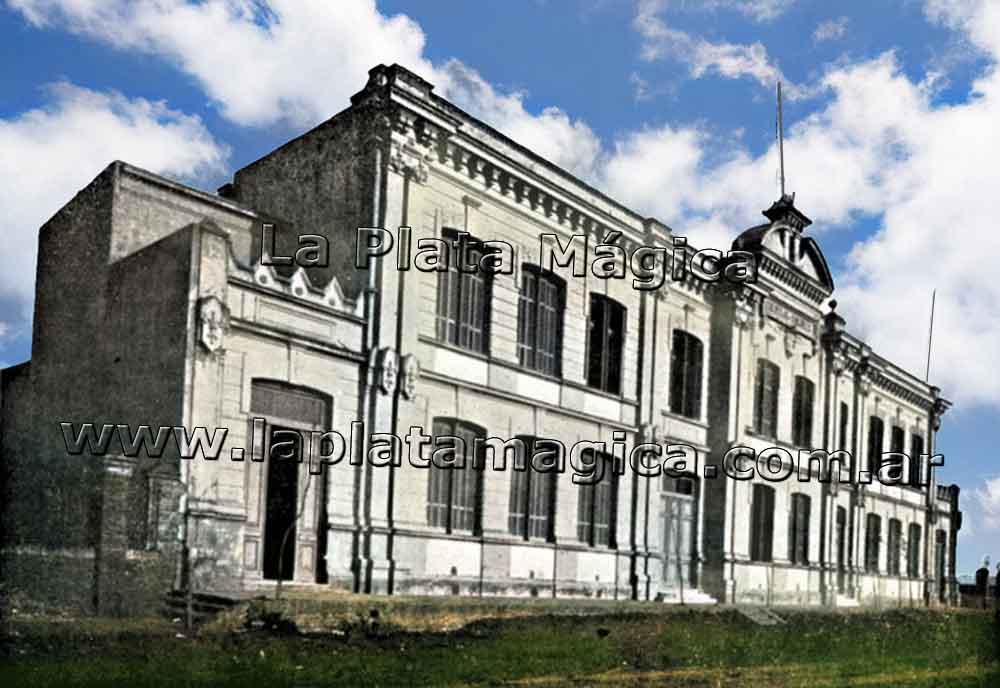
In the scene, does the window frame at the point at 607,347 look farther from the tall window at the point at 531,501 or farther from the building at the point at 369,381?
the tall window at the point at 531,501

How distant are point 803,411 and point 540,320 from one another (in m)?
13.8

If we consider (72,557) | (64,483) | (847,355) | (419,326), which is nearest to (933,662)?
(419,326)

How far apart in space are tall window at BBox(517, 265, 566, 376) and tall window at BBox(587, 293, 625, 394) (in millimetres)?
1211

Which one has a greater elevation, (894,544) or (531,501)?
(531,501)

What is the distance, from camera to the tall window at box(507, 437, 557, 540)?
70.6 feet

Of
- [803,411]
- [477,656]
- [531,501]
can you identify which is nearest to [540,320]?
[531,501]

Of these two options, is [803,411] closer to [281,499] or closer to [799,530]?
[799,530]

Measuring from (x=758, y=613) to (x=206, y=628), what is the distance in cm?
1384

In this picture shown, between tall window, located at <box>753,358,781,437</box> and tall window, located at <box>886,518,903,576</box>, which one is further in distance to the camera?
tall window, located at <box>886,518,903,576</box>

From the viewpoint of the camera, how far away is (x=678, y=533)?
26766mm

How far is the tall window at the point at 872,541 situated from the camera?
37.9 meters

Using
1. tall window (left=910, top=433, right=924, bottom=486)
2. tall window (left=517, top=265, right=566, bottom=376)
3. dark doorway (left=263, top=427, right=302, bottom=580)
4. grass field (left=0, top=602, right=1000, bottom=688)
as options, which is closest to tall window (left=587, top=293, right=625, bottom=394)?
tall window (left=517, top=265, right=566, bottom=376)

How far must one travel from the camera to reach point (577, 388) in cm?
2309

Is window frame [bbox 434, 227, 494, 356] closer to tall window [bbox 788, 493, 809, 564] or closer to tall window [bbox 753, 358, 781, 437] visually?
tall window [bbox 753, 358, 781, 437]
